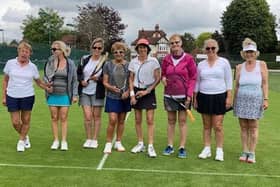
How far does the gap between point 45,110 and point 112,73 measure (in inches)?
260

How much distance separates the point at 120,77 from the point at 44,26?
3580 inches

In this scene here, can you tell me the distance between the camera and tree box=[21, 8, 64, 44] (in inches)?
3693

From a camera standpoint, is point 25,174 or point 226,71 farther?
point 226,71

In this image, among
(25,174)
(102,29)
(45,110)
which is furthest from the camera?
(102,29)

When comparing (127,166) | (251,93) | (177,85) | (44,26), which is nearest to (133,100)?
(177,85)

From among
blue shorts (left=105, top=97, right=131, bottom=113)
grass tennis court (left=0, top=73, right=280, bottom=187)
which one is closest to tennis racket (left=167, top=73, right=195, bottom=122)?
blue shorts (left=105, top=97, right=131, bottom=113)

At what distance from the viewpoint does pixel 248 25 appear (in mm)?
85062

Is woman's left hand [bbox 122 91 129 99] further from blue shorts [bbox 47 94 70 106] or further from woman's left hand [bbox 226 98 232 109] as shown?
woman's left hand [bbox 226 98 232 109]

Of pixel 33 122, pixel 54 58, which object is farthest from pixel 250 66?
pixel 33 122

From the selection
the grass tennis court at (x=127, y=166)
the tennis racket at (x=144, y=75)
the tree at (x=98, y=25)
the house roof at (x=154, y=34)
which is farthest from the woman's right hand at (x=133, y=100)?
the house roof at (x=154, y=34)

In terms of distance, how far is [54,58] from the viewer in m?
7.88

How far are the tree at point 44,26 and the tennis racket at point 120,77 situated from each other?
86868 millimetres

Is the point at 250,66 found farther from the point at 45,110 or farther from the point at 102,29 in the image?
the point at 102,29

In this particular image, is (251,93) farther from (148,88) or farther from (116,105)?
(116,105)
